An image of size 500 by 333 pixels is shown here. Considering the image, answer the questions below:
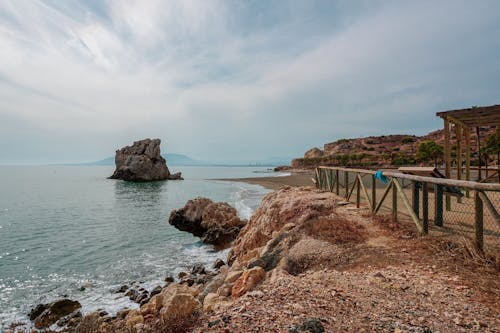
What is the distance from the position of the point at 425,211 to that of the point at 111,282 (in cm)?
1308

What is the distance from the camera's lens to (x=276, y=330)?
344cm

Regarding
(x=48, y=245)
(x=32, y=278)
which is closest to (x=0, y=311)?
(x=32, y=278)

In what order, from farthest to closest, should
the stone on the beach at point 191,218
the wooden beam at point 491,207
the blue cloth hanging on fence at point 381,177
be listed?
the stone on the beach at point 191,218
the blue cloth hanging on fence at point 381,177
the wooden beam at point 491,207

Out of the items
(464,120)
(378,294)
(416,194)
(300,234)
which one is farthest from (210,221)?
(378,294)

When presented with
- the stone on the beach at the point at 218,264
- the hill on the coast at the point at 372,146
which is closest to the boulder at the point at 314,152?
the hill on the coast at the point at 372,146

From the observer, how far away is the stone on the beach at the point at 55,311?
941cm

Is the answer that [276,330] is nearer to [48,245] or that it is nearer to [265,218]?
[265,218]

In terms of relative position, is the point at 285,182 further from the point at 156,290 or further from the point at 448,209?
the point at 448,209

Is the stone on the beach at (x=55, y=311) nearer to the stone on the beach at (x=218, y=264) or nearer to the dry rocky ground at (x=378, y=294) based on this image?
the stone on the beach at (x=218, y=264)

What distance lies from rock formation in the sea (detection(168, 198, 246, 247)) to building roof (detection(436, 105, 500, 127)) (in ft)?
46.0

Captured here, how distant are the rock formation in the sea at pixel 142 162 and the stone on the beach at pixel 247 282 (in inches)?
3545

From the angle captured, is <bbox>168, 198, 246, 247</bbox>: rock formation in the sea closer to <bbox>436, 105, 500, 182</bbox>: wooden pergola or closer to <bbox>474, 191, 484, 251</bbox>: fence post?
<bbox>436, 105, 500, 182</bbox>: wooden pergola

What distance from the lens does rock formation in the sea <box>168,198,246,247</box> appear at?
62.0ft

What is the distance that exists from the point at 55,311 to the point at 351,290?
10.9 meters
